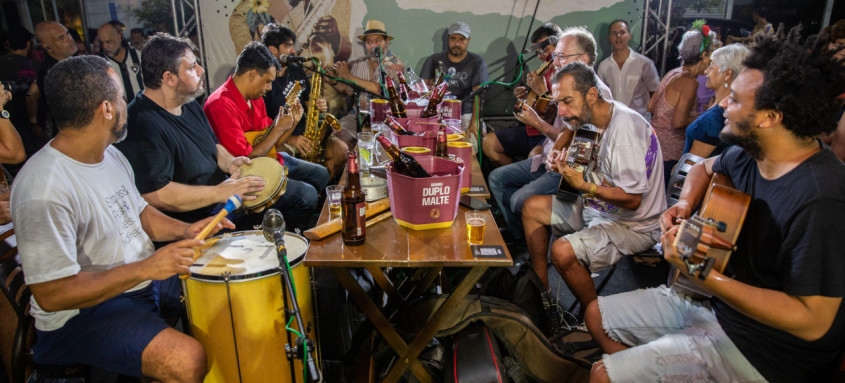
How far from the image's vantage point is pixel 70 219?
1.78 meters

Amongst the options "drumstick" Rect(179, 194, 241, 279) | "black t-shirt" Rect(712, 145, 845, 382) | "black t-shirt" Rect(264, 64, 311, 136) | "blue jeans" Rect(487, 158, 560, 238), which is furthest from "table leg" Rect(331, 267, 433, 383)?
"black t-shirt" Rect(264, 64, 311, 136)

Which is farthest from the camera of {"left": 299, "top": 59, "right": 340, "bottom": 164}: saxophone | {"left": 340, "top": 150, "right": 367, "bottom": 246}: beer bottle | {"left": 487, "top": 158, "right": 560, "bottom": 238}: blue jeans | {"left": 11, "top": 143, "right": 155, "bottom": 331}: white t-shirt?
{"left": 299, "top": 59, "right": 340, "bottom": 164}: saxophone

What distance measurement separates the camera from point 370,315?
213cm

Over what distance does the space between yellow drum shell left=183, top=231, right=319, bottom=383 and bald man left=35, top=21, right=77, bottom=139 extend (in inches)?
200

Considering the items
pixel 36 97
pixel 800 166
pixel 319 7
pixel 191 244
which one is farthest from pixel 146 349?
pixel 319 7

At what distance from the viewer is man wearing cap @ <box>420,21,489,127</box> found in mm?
6734

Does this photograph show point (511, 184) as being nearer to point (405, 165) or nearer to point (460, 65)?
point (405, 165)

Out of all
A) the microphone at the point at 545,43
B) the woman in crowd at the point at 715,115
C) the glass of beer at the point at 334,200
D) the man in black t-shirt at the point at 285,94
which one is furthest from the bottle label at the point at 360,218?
the microphone at the point at 545,43

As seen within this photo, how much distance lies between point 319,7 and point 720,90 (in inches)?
227

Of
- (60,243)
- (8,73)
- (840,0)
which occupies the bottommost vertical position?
(60,243)

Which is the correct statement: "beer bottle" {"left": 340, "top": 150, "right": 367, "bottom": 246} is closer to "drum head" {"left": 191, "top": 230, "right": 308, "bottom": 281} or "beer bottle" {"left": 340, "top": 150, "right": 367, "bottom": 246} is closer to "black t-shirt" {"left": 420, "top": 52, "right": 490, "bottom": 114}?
"drum head" {"left": 191, "top": 230, "right": 308, "bottom": 281}

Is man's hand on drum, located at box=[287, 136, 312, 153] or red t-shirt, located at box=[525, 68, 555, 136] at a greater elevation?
red t-shirt, located at box=[525, 68, 555, 136]

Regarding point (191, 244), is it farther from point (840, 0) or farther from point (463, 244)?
point (840, 0)

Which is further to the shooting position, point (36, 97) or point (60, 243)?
point (36, 97)
